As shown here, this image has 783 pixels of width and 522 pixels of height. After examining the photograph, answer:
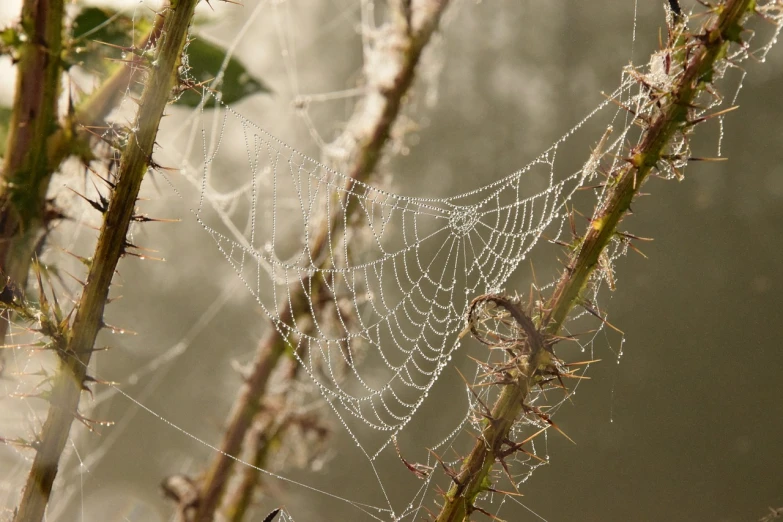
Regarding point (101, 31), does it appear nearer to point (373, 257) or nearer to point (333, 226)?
point (333, 226)

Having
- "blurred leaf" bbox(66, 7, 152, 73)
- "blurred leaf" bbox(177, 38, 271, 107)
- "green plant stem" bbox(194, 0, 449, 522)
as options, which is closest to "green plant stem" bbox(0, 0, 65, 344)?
"blurred leaf" bbox(66, 7, 152, 73)

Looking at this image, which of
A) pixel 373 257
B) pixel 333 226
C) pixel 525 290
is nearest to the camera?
pixel 333 226

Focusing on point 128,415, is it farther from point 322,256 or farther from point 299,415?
point 322,256

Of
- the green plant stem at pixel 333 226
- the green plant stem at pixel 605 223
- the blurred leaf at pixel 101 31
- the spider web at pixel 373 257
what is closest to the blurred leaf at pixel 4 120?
the blurred leaf at pixel 101 31

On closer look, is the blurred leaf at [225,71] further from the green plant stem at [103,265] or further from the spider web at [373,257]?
the green plant stem at [103,265]

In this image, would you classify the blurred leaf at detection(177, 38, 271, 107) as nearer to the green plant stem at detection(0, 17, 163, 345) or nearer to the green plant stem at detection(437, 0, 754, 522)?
the green plant stem at detection(0, 17, 163, 345)

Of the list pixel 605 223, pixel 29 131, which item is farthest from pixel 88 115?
pixel 605 223

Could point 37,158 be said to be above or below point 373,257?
below
